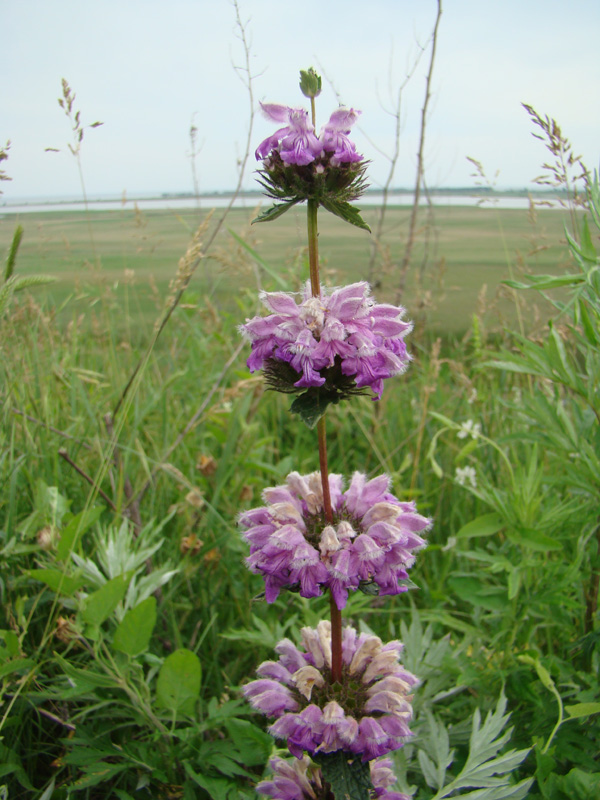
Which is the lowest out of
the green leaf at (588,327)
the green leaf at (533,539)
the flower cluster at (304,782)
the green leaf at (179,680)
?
the flower cluster at (304,782)

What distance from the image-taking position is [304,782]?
4.54ft

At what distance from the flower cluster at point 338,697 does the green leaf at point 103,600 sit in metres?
0.46

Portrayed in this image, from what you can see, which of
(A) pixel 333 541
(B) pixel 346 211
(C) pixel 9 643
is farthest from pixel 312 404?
(C) pixel 9 643

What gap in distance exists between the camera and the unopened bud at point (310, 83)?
1.17 metres

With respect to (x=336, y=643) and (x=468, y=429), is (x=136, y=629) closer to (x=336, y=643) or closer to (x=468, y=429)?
(x=336, y=643)

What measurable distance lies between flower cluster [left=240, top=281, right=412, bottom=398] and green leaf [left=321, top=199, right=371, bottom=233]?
133mm

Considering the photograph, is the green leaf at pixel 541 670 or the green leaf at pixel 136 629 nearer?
the green leaf at pixel 541 670

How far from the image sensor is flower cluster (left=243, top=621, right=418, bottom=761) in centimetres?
124

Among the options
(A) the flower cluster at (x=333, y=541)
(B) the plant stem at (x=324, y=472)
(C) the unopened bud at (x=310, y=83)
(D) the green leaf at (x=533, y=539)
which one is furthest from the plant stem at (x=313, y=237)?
(D) the green leaf at (x=533, y=539)

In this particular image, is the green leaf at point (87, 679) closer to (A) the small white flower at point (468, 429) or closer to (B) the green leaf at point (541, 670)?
(B) the green leaf at point (541, 670)

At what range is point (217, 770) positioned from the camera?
1.63 m

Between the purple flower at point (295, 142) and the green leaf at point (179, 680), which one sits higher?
the purple flower at point (295, 142)

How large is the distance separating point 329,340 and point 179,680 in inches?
42.5

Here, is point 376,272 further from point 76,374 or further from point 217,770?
point 217,770
